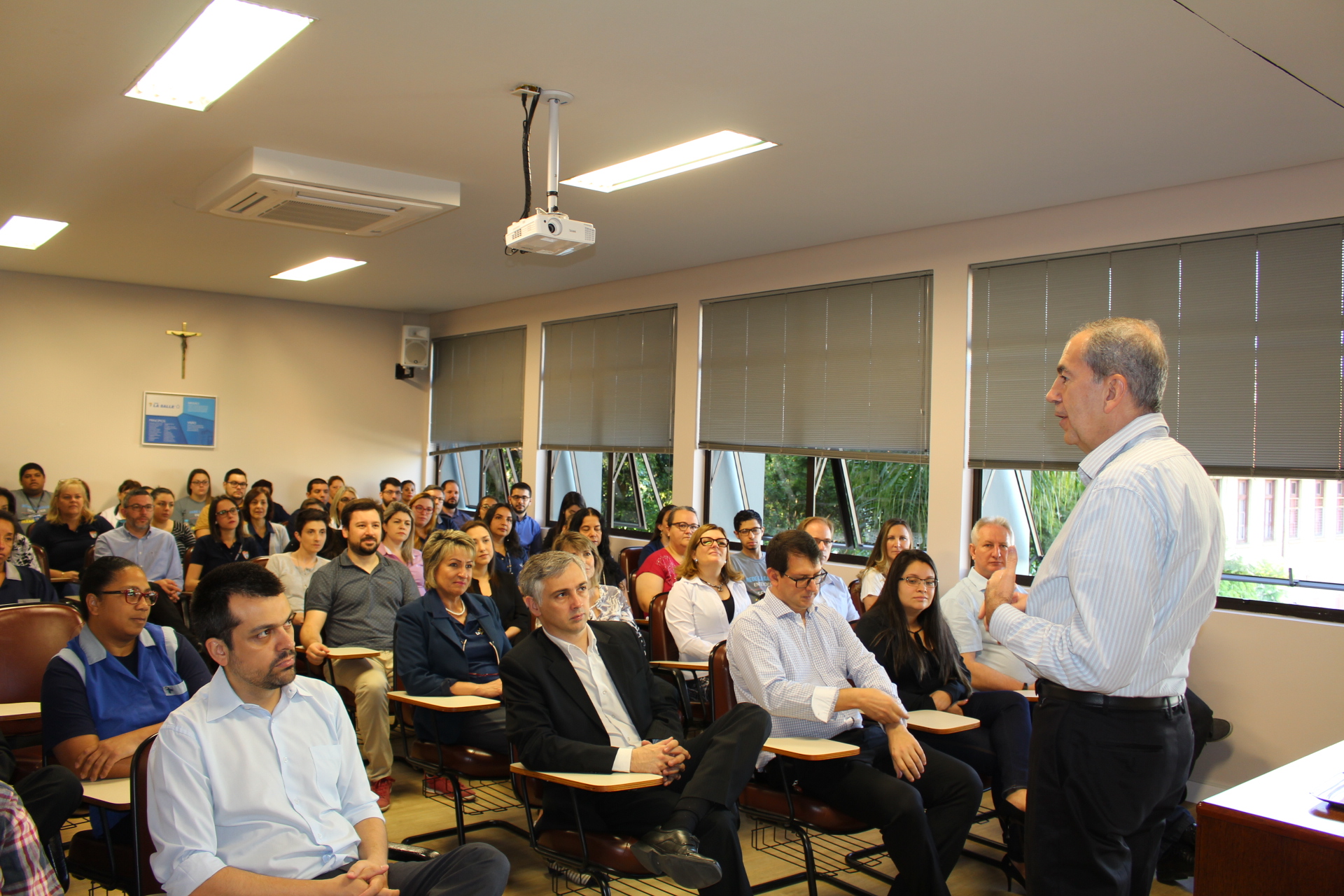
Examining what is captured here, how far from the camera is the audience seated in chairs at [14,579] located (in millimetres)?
4301

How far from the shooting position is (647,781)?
2.63m

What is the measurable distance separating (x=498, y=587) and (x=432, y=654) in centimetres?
98

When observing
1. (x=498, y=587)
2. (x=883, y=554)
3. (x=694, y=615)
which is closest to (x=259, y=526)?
(x=498, y=587)

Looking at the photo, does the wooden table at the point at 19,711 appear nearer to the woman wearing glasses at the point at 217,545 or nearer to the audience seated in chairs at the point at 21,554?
the audience seated in chairs at the point at 21,554

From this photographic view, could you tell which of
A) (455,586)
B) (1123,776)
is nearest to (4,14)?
(455,586)

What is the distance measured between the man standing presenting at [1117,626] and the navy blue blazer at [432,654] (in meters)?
2.33

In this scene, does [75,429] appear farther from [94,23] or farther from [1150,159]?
[1150,159]

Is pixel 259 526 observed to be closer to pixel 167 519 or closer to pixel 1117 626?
pixel 167 519

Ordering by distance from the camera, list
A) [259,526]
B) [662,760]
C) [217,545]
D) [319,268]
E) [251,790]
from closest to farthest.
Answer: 1. [251,790]
2. [662,760]
3. [217,545]
4. [259,526]
5. [319,268]

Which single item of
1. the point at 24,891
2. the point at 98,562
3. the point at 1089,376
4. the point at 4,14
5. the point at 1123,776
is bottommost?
the point at 24,891

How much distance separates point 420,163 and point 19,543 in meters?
2.79

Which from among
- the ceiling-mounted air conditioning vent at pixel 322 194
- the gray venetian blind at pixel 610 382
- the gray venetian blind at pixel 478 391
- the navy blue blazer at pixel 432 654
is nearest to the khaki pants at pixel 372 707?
the navy blue blazer at pixel 432 654

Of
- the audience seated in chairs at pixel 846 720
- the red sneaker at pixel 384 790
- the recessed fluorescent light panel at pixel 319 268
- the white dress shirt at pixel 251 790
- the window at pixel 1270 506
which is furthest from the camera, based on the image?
the recessed fluorescent light panel at pixel 319 268

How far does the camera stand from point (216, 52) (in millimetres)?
3641
